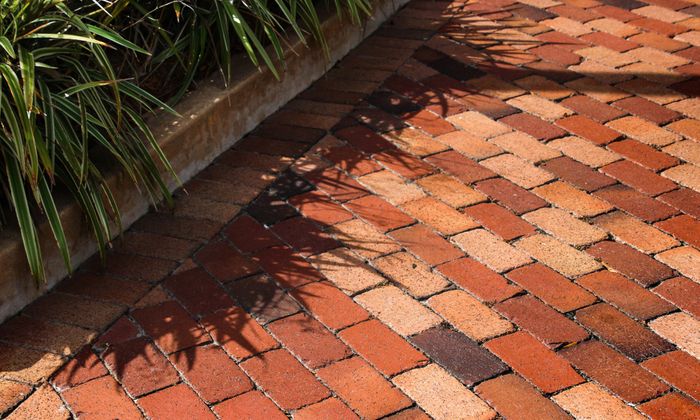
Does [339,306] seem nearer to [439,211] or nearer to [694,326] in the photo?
[439,211]

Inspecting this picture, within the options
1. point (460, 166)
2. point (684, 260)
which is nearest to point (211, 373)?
point (460, 166)

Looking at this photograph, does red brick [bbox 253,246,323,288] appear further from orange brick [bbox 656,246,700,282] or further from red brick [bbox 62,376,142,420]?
orange brick [bbox 656,246,700,282]

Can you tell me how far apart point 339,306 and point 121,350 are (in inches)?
24.1

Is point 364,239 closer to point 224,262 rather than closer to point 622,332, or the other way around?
point 224,262

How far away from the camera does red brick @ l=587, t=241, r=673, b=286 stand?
2898 mm

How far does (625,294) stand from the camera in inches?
111

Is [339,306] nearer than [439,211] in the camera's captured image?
Yes

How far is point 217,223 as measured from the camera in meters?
3.17

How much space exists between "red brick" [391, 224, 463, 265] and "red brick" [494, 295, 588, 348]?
287 millimetres

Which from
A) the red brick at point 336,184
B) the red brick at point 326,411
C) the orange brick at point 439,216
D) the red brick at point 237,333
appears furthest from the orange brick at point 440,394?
the red brick at point 336,184

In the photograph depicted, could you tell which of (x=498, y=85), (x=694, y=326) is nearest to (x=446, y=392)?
(x=694, y=326)

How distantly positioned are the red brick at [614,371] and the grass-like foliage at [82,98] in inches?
53.9

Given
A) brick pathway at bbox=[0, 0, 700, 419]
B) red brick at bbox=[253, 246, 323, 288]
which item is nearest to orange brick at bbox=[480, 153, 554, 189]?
brick pathway at bbox=[0, 0, 700, 419]

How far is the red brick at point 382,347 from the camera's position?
2555 millimetres
